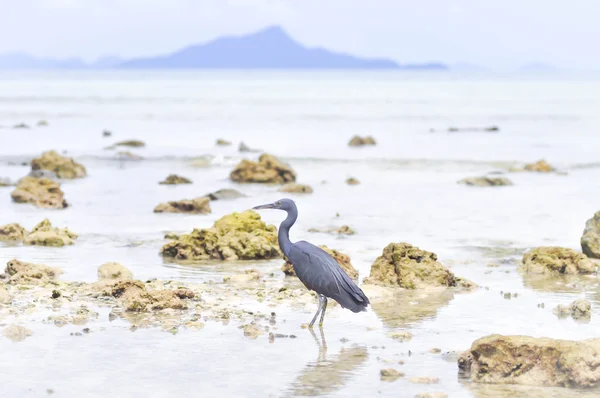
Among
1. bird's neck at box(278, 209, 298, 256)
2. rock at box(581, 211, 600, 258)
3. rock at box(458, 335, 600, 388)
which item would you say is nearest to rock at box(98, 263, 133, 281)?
bird's neck at box(278, 209, 298, 256)

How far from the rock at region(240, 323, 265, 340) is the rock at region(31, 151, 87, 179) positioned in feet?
68.4

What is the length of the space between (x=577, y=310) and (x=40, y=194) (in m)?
15.1

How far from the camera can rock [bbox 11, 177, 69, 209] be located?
2356 cm

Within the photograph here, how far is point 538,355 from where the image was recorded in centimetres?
947

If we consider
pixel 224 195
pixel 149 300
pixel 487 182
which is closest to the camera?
pixel 149 300

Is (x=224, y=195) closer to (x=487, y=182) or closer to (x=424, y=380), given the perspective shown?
(x=487, y=182)

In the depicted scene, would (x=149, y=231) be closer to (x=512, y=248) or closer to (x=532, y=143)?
(x=512, y=248)

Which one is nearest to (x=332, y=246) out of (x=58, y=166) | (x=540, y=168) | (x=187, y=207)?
(x=187, y=207)

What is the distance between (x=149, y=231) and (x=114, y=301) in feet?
23.5

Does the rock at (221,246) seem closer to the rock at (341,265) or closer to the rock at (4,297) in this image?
the rock at (341,265)

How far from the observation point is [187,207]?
875 inches

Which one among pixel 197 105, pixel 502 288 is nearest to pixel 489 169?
pixel 502 288

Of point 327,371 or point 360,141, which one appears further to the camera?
point 360,141

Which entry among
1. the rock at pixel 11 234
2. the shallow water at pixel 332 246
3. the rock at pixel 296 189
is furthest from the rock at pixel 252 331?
the rock at pixel 296 189
